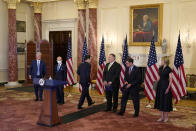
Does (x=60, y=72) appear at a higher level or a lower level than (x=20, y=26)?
lower

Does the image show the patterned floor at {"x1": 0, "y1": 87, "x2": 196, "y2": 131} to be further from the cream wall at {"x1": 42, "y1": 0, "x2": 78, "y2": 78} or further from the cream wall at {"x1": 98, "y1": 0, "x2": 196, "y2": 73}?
the cream wall at {"x1": 42, "y1": 0, "x2": 78, "y2": 78}

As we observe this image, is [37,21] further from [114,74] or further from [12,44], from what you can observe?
[114,74]

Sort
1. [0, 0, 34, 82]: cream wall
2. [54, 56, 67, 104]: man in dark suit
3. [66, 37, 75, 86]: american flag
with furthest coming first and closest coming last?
1. [0, 0, 34, 82]: cream wall
2. [66, 37, 75, 86]: american flag
3. [54, 56, 67, 104]: man in dark suit

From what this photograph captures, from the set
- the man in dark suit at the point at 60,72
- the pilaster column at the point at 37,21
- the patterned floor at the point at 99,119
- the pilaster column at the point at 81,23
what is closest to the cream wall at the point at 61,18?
the pilaster column at the point at 37,21

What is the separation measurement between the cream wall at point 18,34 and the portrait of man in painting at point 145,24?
19.3 ft

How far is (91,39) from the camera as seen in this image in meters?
11.6

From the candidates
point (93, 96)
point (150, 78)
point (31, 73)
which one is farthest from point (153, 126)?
point (31, 73)

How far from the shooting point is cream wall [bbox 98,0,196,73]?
31.7 ft

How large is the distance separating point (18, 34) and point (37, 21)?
120 centimetres

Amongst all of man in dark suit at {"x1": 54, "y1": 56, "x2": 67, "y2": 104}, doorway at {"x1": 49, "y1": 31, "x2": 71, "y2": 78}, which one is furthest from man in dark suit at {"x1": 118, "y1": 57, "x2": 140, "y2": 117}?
doorway at {"x1": 49, "y1": 31, "x2": 71, "y2": 78}

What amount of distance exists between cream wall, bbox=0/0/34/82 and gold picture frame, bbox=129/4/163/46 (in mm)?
5851

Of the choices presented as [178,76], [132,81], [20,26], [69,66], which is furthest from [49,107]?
[20,26]

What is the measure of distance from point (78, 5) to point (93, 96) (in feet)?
15.0

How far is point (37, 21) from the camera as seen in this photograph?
13508 millimetres
